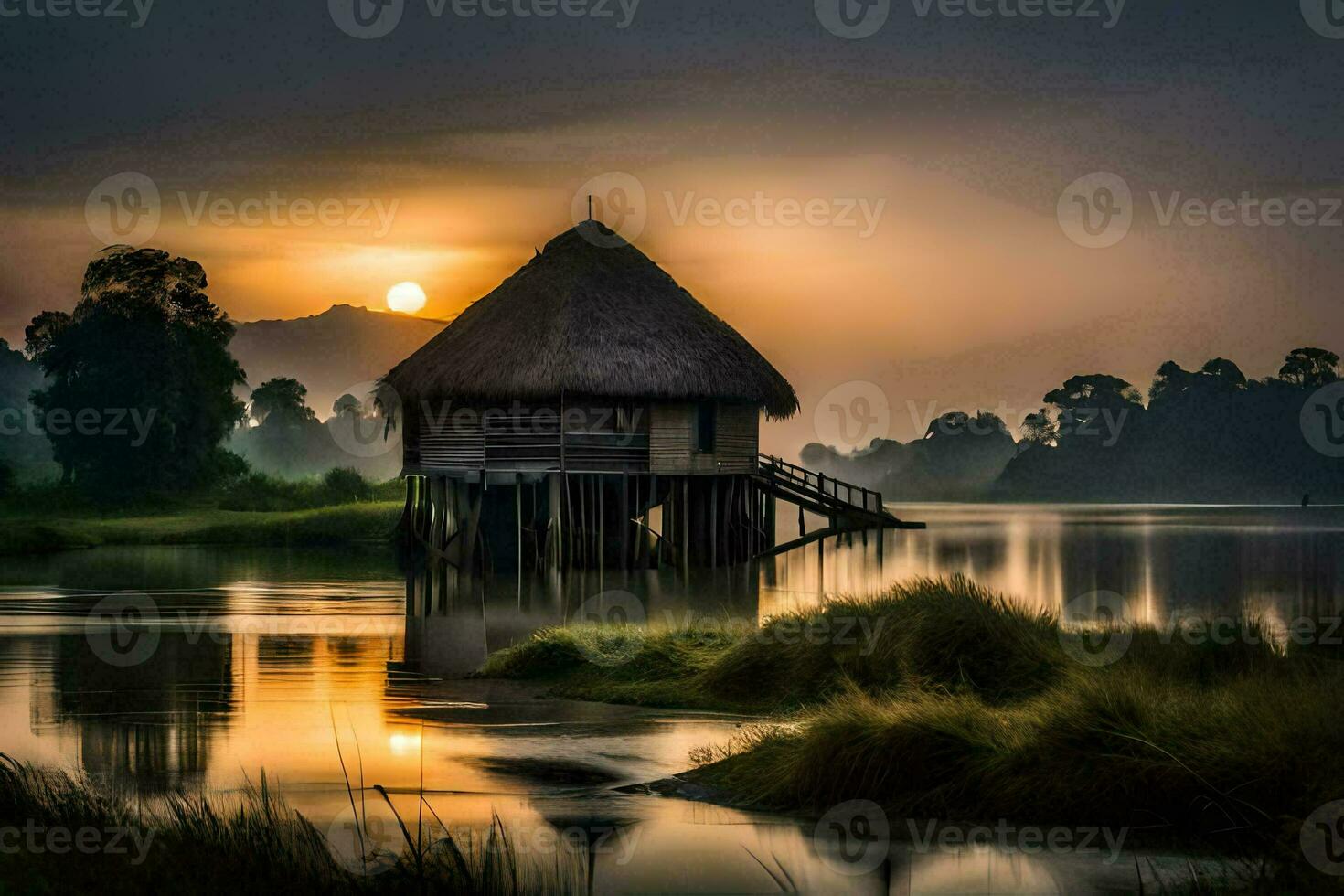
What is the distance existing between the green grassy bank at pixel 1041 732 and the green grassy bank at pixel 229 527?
137ft

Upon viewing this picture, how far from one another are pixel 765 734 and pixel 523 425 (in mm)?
29169

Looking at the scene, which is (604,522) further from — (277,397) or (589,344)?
(277,397)

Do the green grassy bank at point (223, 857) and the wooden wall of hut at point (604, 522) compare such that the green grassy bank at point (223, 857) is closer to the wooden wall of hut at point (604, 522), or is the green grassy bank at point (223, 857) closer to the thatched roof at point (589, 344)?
the thatched roof at point (589, 344)

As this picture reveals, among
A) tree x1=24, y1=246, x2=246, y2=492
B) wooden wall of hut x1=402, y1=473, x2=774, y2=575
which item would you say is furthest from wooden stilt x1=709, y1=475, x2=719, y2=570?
tree x1=24, y1=246, x2=246, y2=492

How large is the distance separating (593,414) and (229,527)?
22478 mm

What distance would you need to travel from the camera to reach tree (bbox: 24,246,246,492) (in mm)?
63531

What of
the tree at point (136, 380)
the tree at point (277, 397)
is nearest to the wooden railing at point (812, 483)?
the tree at point (136, 380)

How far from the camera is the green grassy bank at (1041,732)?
935 centimetres

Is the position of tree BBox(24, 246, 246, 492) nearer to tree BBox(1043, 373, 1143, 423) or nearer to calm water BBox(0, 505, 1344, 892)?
calm water BBox(0, 505, 1344, 892)

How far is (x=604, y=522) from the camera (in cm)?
4425

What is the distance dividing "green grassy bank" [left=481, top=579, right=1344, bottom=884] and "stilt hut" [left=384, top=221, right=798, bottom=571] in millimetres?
25270

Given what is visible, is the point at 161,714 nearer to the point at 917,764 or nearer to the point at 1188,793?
the point at 917,764

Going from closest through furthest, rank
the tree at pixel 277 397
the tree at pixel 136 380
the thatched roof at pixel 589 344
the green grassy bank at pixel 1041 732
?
1. the green grassy bank at pixel 1041 732
2. the thatched roof at pixel 589 344
3. the tree at pixel 136 380
4. the tree at pixel 277 397

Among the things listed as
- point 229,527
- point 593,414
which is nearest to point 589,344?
point 593,414
